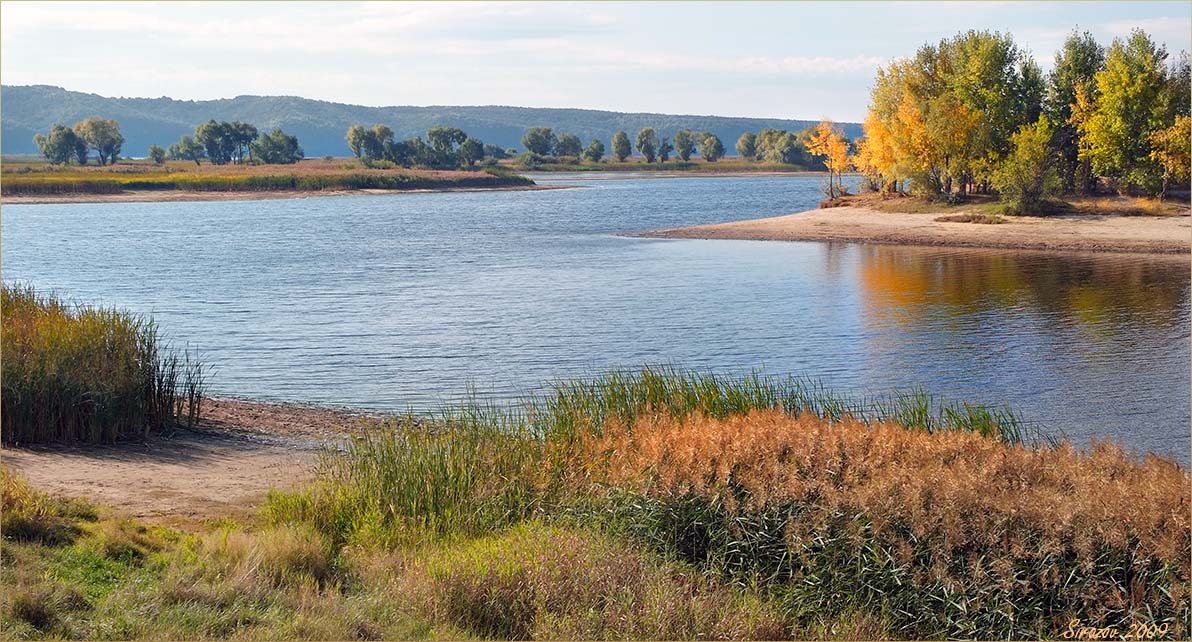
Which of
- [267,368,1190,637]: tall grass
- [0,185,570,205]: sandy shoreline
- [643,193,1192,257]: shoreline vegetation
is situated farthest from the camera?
[0,185,570,205]: sandy shoreline

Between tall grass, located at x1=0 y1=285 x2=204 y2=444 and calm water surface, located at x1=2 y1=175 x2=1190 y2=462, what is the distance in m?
3.84

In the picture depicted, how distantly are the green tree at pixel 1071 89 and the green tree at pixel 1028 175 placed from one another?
12.3 feet

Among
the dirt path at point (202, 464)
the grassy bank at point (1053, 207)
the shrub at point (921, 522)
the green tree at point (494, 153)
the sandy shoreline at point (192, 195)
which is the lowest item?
the dirt path at point (202, 464)

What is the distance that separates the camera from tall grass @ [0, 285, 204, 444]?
14.9m

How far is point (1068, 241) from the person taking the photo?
151 feet

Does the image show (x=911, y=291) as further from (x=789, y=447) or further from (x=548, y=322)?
(x=789, y=447)

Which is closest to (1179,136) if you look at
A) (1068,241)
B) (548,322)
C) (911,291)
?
(1068,241)

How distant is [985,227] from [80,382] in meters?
43.2

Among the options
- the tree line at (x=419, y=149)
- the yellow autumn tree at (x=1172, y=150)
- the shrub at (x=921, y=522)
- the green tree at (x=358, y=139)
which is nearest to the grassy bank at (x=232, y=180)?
the tree line at (x=419, y=149)

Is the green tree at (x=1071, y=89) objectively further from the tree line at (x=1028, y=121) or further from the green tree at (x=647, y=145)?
the green tree at (x=647, y=145)

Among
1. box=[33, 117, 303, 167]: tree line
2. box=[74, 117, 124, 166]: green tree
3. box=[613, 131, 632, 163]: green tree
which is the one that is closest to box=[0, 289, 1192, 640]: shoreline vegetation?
box=[33, 117, 303, 167]: tree line

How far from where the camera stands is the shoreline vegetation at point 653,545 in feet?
25.8

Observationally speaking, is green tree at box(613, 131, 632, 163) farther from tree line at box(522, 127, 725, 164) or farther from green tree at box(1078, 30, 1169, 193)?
green tree at box(1078, 30, 1169, 193)

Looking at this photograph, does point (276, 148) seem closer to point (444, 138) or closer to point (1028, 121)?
point (444, 138)
